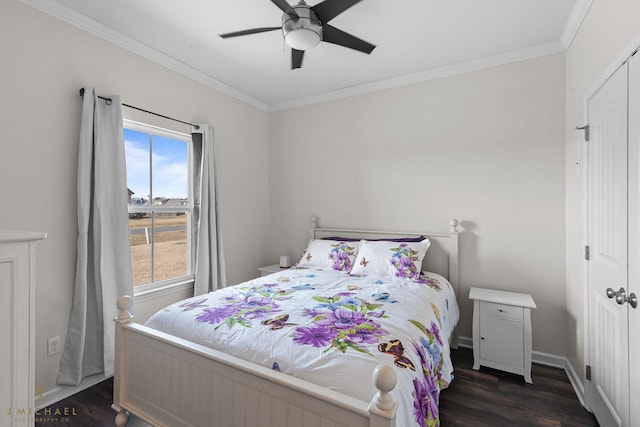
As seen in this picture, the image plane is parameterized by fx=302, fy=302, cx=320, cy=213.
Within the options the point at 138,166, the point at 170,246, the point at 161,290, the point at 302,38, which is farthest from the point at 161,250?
the point at 302,38

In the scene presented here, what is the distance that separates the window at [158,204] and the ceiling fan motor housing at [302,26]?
1.58m

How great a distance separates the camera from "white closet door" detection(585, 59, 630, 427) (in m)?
1.49

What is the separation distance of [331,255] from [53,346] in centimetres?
219

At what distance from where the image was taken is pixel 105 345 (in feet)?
7.17

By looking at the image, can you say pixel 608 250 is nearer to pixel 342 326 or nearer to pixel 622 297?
pixel 622 297

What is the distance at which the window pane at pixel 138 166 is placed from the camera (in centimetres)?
258

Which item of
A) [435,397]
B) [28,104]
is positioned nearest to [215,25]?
[28,104]

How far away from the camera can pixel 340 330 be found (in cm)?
153

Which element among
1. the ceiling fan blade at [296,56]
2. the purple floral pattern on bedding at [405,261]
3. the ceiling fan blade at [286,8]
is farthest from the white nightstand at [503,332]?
the ceiling fan blade at [286,8]

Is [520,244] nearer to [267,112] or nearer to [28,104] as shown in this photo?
[267,112]

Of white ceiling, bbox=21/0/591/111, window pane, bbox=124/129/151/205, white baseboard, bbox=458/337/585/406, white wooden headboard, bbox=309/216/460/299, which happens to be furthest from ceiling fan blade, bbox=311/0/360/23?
white baseboard, bbox=458/337/585/406

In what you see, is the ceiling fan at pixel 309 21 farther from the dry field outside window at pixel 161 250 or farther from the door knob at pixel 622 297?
the door knob at pixel 622 297

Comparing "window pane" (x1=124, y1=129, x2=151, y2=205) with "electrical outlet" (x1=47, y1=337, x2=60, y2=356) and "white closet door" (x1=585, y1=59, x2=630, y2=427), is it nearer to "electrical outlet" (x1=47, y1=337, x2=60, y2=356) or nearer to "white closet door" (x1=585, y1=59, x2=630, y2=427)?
"electrical outlet" (x1=47, y1=337, x2=60, y2=356)

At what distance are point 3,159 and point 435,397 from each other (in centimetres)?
282
